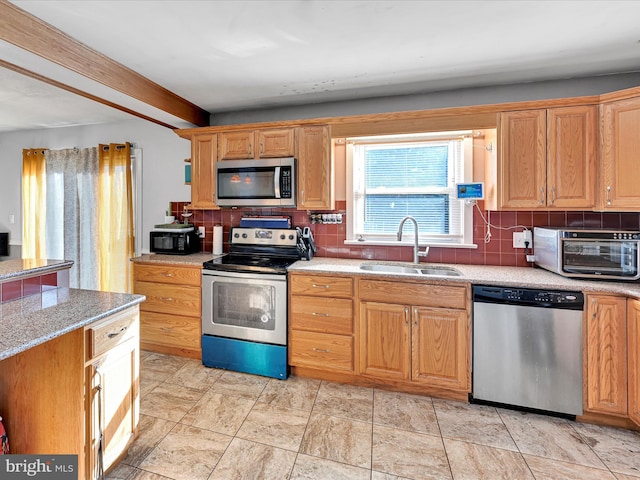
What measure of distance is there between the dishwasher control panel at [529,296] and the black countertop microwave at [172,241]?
2.67 meters

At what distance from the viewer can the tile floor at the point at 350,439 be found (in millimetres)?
1653

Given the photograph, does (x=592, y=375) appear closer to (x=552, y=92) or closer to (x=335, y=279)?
(x=335, y=279)

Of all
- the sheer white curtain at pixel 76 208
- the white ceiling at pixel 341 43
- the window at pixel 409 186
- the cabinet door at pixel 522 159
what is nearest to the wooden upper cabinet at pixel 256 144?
the white ceiling at pixel 341 43

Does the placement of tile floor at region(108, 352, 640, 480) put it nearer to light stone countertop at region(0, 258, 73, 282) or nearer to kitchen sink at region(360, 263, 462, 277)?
kitchen sink at region(360, 263, 462, 277)

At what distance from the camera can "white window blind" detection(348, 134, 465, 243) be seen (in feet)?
9.34

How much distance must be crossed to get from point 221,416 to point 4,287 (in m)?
1.43

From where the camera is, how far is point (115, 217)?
3670 millimetres

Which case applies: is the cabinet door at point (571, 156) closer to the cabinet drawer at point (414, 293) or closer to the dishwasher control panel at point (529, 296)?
the dishwasher control panel at point (529, 296)

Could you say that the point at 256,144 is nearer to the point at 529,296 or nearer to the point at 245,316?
the point at 245,316

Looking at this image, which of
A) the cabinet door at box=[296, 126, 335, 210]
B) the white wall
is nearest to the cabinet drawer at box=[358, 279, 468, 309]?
the cabinet door at box=[296, 126, 335, 210]

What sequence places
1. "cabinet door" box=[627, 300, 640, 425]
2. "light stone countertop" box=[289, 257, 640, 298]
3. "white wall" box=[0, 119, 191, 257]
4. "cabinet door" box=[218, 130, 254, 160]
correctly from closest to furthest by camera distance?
"cabinet door" box=[627, 300, 640, 425] → "light stone countertop" box=[289, 257, 640, 298] → "cabinet door" box=[218, 130, 254, 160] → "white wall" box=[0, 119, 191, 257]

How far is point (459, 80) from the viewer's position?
102 inches

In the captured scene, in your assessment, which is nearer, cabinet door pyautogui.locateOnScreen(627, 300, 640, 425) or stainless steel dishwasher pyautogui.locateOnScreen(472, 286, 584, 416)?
cabinet door pyautogui.locateOnScreen(627, 300, 640, 425)

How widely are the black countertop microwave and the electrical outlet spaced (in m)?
3.07
